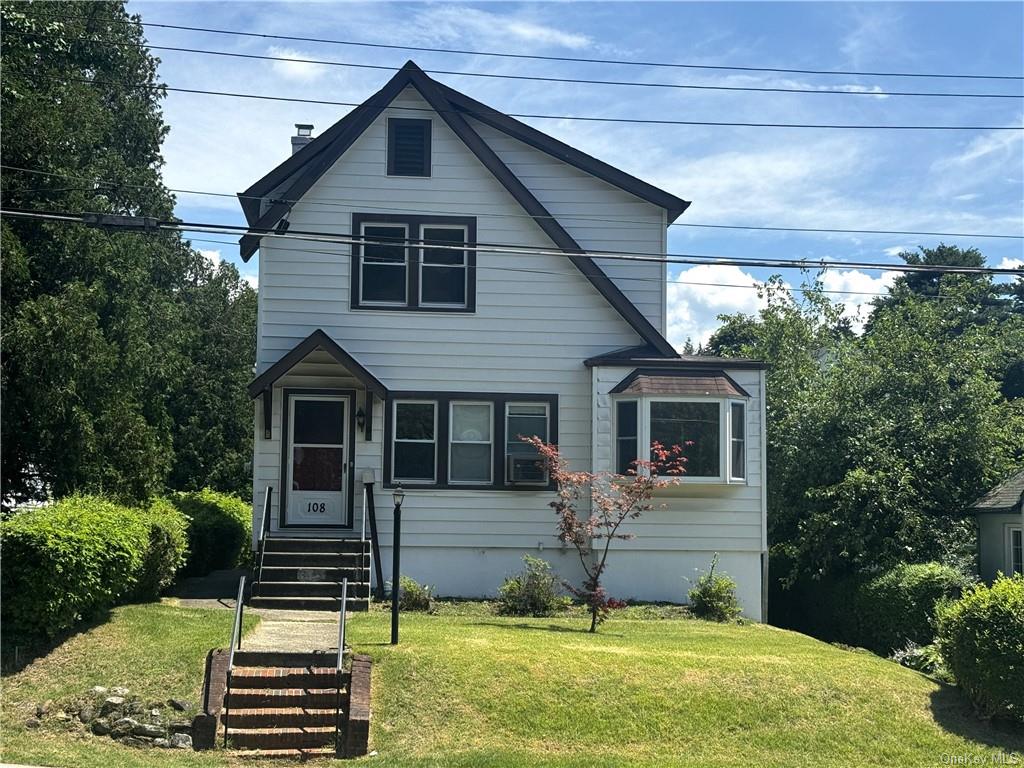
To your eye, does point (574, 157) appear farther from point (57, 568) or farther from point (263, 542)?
point (57, 568)

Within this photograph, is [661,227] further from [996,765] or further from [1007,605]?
[996,765]

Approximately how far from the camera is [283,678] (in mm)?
11867

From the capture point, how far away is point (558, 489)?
1922 cm

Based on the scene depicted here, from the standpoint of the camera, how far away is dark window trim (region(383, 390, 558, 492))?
19531 millimetres

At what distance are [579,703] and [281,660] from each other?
3328 mm

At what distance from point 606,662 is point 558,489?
6.58 metres

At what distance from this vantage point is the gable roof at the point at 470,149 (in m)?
19.6

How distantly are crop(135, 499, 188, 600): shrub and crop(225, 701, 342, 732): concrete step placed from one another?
178 inches

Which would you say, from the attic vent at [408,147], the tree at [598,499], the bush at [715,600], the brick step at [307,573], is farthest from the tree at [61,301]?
the bush at [715,600]

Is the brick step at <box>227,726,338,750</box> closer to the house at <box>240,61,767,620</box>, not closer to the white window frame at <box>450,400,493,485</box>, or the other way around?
the house at <box>240,61,767,620</box>

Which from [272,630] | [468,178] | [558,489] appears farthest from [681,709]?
[468,178]

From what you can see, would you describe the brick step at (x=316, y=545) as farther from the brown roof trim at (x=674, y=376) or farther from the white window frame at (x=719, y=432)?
the brown roof trim at (x=674, y=376)

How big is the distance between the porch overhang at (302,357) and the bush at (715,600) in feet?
20.6

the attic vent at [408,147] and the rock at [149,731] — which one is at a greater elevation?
the attic vent at [408,147]
